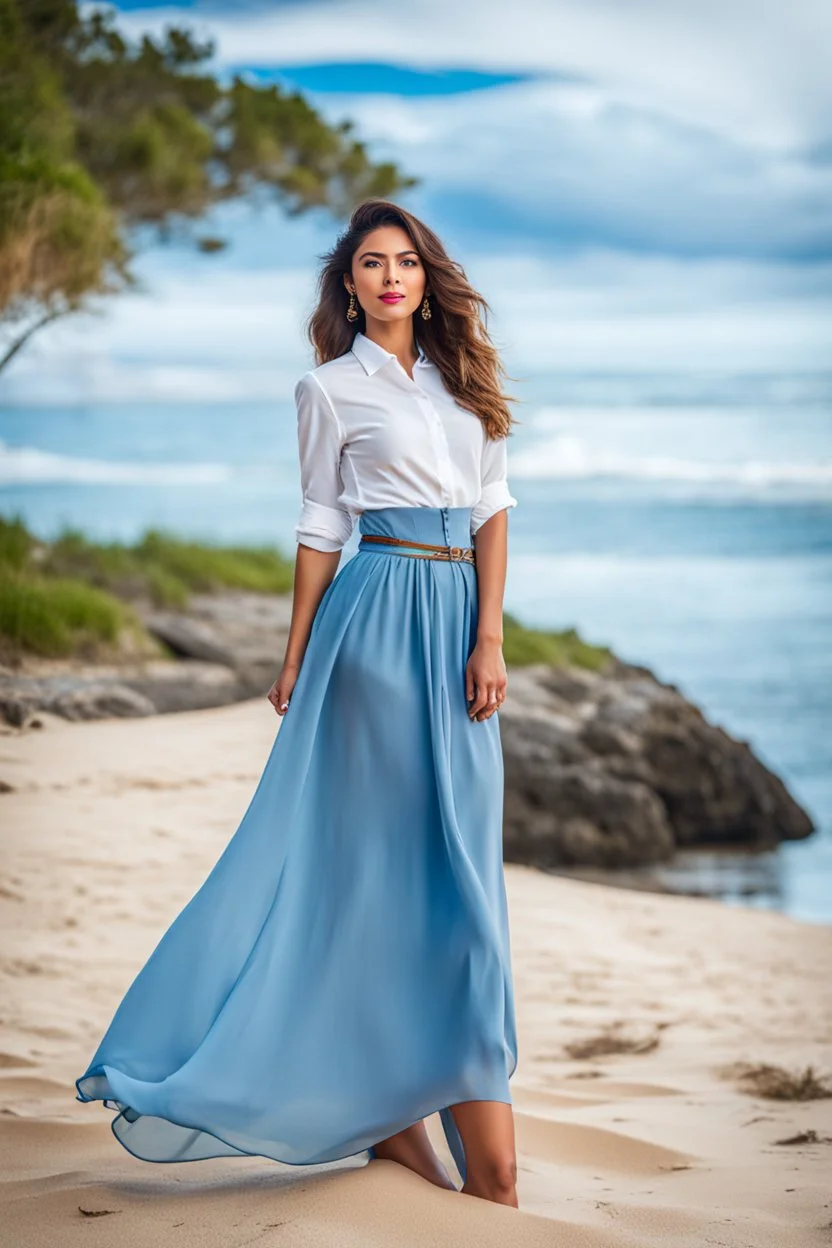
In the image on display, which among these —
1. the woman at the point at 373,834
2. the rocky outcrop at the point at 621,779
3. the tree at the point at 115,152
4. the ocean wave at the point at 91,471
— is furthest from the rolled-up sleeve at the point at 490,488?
the ocean wave at the point at 91,471

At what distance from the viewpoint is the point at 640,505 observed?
23969 millimetres

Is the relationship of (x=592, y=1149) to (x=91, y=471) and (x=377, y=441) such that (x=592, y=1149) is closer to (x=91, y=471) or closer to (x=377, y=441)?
(x=377, y=441)

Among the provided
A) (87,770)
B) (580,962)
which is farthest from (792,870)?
(87,770)

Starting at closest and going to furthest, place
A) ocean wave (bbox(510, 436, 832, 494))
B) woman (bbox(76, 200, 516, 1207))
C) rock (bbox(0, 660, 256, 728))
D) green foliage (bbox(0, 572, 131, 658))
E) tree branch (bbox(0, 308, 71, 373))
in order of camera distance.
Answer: woman (bbox(76, 200, 516, 1207)), rock (bbox(0, 660, 256, 728)), green foliage (bbox(0, 572, 131, 658)), tree branch (bbox(0, 308, 71, 373)), ocean wave (bbox(510, 436, 832, 494))

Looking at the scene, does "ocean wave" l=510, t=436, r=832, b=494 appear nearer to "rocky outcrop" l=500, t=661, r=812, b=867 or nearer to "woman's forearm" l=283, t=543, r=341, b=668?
"rocky outcrop" l=500, t=661, r=812, b=867

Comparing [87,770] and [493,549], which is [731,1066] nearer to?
[493,549]

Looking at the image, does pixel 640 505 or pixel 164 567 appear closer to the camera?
pixel 164 567

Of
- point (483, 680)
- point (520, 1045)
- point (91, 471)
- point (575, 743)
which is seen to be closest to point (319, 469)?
point (483, 680)

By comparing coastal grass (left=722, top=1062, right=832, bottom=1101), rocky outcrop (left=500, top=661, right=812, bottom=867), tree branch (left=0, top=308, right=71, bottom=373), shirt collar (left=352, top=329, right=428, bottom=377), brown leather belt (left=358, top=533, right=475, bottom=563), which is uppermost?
tree branch (left=0, top=308, right=71, bottom=373)

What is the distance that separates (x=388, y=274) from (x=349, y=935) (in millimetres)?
1186

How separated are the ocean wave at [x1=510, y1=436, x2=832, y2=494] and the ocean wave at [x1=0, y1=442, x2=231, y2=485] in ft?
21.6

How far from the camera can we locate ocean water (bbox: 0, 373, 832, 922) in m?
15.8

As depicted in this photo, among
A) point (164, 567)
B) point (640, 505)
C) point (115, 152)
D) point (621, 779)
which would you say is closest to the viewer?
point (621, 779)

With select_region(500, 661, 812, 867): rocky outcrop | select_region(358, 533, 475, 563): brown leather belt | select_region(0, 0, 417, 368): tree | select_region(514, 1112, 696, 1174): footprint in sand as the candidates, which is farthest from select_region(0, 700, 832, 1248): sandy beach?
select_region(0, 0, 417, 368): tree
